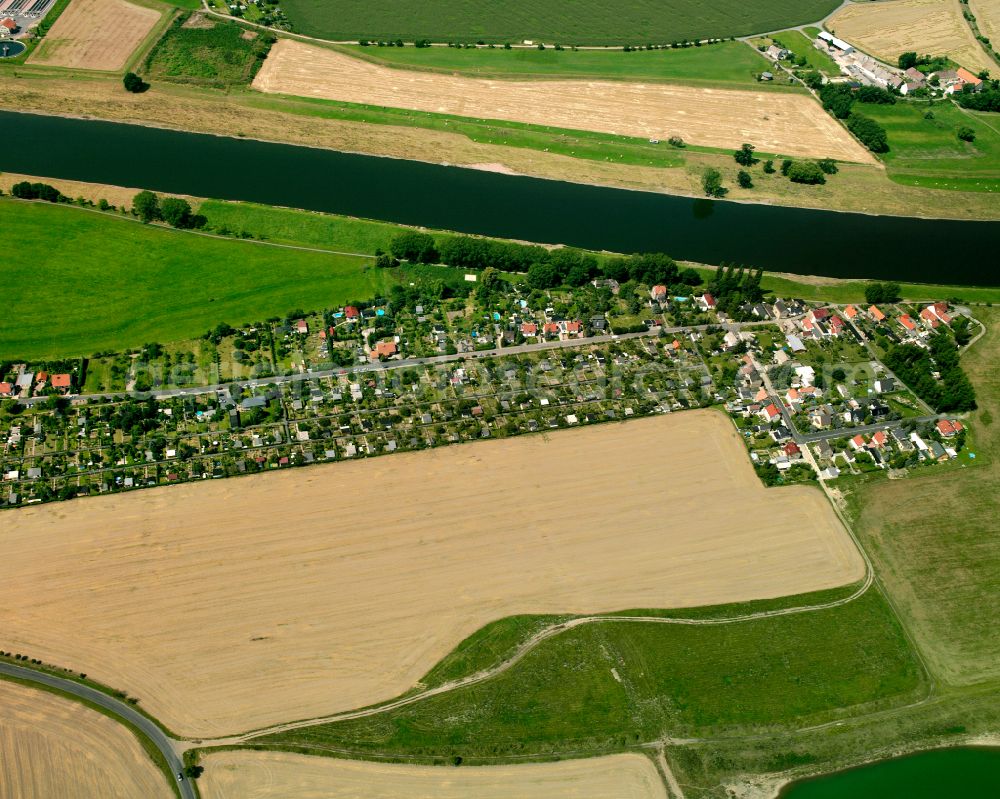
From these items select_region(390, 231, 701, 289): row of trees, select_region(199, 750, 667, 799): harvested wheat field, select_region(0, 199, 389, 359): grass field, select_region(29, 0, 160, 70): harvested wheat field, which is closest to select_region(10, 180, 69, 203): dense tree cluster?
select_region(0, 199, 389, 359): grass field

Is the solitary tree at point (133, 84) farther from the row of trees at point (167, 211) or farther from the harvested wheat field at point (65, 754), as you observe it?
the harvested wheat field at point (65, 754)

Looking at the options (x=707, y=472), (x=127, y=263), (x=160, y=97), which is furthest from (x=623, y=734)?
(x=160, y=97)

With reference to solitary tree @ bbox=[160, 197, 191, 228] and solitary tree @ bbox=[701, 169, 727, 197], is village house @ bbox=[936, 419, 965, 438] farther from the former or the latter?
solitary tree @ bbox=[160, 197, 191, 228]

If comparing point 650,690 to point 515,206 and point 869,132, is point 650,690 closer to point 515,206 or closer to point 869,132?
point 515,206

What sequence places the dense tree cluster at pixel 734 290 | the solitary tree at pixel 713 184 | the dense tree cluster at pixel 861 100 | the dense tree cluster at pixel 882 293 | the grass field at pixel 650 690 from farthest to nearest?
the dense tree cluster at pixel 861 100
the solitary tree at pixel 713 184
the dense tree cluster at pixel 882 293
the dense tree cluster at pixel 734 290
the grass field at pixel 650 690

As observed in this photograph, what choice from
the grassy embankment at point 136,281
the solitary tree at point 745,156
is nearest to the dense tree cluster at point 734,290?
the solitary tree at point 745,156

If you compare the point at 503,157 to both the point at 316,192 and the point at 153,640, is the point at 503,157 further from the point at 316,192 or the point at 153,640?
the point at 153,640
